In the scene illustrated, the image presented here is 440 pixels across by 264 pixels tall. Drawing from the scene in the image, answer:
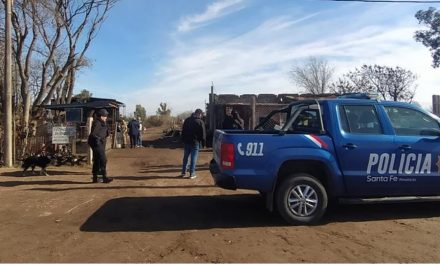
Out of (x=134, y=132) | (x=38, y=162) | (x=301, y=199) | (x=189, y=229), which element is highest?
(x=134, y=132)

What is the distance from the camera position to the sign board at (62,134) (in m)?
15.0

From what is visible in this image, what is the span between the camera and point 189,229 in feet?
24.3

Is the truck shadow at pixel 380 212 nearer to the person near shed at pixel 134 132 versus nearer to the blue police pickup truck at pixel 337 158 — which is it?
the blue police pickup truck at pixel 337 158

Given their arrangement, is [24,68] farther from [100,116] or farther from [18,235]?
[18,235]

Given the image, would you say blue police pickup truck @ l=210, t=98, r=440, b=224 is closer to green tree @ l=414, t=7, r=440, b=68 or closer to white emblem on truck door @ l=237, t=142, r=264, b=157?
white emblem on truck door @ l=237, t=142, r=264, b=157

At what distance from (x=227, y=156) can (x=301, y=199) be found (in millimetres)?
1287

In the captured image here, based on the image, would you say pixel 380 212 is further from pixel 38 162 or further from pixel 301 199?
Answer: pixel 38 162

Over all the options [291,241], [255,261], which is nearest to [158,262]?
[255,261]

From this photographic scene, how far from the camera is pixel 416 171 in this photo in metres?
7.93

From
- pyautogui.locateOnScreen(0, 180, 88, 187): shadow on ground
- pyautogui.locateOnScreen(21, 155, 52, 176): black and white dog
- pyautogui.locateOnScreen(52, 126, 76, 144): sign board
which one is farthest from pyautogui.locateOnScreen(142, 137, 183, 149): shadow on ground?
pyautogui.locateOnScreen(0, 180, 88, 187): shadow on ground

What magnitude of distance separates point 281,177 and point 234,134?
3.23 ft

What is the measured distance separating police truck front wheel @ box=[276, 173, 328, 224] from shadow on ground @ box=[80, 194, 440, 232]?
→ 0.24 meters

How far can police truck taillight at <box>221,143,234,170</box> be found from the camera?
24.6 feet

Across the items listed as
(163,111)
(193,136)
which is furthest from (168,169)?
(163,111)
